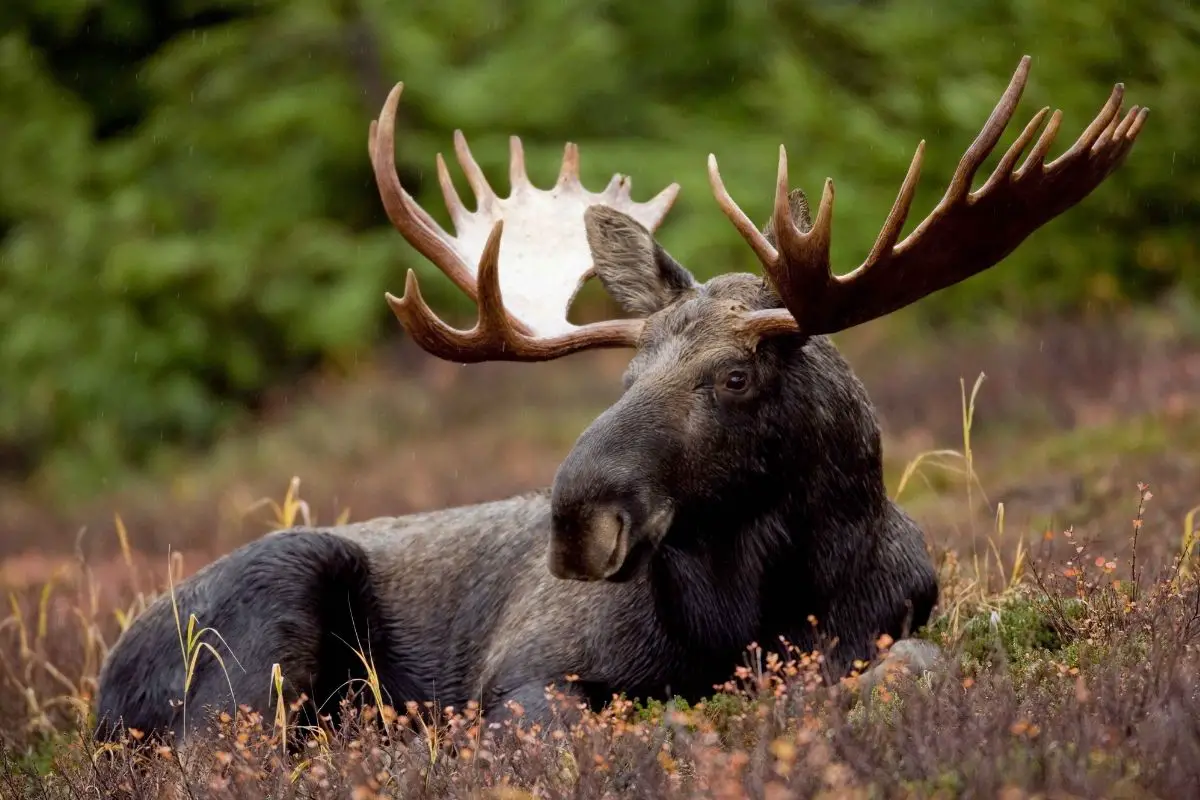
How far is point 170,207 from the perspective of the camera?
17125 mm

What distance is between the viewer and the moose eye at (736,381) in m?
4.39

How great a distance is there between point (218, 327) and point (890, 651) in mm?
13675

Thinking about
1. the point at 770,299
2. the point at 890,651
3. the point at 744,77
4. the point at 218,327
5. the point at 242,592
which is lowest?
the point at 218,327

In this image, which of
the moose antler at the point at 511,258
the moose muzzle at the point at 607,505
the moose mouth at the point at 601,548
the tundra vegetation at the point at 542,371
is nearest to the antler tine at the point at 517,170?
the moose antler at the point at 511,258

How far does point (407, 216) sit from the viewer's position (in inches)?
214

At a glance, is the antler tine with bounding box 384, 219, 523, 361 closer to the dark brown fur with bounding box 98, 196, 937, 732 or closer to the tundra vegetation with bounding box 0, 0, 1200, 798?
the dark brown fur with bounding box 98, 196, 937, 732

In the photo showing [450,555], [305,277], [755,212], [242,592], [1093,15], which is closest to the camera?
[242,592]

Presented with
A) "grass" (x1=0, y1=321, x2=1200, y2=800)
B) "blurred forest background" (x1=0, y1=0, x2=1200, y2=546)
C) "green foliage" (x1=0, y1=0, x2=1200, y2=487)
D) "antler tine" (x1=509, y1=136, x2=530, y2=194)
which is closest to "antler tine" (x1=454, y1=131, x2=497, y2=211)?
"antler tine" (x1=509, y1=136, x2=530, y2=194)

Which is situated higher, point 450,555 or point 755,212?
point 755,212

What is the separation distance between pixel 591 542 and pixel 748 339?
81cm

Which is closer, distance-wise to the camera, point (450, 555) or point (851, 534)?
point (851, 534)

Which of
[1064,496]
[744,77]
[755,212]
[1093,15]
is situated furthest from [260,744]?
[744,77]

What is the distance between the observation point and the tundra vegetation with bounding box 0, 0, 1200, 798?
3.57 meters

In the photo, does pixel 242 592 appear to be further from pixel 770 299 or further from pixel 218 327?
pixel 218 327
